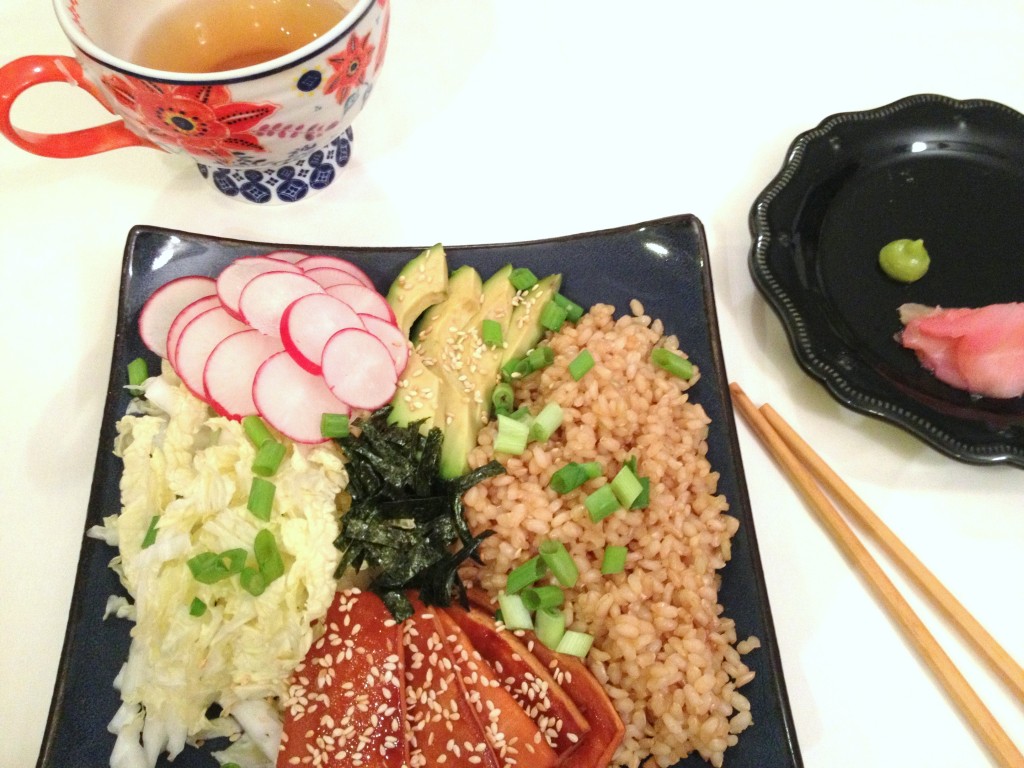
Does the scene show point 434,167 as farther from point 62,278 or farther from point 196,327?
point 62,278

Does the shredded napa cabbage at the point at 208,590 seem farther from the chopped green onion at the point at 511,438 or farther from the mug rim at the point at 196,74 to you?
the mug rim at the point at 196,74

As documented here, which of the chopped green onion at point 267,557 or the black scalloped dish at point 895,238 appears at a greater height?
the black scalloped dish at point 895,238

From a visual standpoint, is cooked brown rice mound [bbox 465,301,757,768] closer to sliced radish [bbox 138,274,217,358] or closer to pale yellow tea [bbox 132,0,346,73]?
sliced radish [bbox 138,274,217,358]

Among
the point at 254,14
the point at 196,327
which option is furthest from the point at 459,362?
the point at 254,14

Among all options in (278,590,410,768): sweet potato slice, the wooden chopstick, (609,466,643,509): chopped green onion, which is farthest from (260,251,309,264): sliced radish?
the wooden chopstick

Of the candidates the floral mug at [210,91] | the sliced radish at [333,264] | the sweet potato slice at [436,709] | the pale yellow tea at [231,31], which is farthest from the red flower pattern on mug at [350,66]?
the sweet potato slice at [436,709]

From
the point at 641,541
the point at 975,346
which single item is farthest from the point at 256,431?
the point at 975,346

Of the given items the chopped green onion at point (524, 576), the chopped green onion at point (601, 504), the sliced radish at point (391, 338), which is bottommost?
the chopped green onion at point (524, 576)

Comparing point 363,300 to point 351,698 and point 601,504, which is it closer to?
point 601,504
